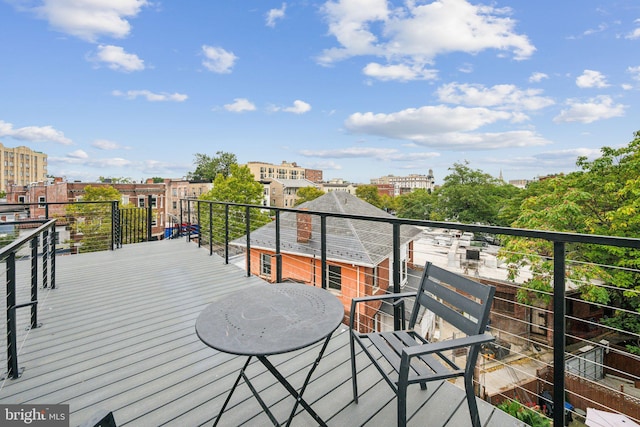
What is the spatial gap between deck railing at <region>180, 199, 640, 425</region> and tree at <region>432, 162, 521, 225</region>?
31.0 feet

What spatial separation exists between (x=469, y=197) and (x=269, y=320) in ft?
101

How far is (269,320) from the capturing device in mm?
1503

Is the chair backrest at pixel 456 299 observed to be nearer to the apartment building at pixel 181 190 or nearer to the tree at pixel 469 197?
the tree at pixel 469 197

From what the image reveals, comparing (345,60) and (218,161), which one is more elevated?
(345,60)

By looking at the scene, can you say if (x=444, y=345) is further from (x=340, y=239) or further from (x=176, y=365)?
(x=340, y=239)

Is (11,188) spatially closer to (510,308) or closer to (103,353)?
(103,353)

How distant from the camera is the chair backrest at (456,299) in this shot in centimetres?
137

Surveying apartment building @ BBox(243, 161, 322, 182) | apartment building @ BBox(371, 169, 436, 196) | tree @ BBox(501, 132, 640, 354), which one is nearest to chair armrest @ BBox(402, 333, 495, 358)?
tree @ BBox(501, 132, 640, 354)

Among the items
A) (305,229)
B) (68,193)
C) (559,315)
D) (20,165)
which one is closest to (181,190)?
(68,193)

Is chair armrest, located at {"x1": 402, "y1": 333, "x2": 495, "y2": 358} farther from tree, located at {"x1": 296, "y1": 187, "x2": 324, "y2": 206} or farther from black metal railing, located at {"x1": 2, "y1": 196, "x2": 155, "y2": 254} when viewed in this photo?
tree, located at {"x1": 296, "y1": 187, "x2": 324, "y2": 206}

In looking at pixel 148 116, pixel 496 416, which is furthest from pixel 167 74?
pixel 496 416

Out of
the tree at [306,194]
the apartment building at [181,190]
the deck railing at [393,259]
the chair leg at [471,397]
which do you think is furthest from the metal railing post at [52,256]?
the tree at [306,194]

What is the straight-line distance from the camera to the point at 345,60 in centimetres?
2431

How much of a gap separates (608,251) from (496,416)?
15279mm
